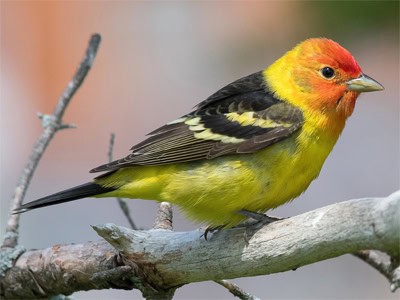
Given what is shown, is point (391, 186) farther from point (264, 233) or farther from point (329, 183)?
point (264, 233)

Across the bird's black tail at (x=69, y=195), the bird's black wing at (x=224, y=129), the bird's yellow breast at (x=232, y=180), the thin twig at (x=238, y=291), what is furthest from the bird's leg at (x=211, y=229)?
the bird's black tail at (x=69, y=195)

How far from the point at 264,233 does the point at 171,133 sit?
2.92 ft

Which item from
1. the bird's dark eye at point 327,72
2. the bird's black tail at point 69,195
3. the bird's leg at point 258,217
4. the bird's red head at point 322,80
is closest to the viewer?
the bird's leg at point 258,217

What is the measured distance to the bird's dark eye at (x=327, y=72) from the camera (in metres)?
4.05

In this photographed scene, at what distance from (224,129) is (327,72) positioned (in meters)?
0.56

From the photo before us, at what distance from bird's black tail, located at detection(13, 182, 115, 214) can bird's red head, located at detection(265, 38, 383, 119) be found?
919mm

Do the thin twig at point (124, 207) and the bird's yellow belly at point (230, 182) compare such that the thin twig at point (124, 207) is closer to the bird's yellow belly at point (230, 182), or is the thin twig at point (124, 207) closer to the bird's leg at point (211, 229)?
the bird's yellow belly at point (230, 182)

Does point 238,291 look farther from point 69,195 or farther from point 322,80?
point 322,80

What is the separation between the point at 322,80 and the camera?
4.04 meters

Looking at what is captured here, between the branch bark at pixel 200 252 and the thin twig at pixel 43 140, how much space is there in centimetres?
19

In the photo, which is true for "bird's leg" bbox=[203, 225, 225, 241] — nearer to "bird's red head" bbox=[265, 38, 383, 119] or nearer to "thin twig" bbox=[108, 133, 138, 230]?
"thin twig" bbox=[108, 133, 138, 230]

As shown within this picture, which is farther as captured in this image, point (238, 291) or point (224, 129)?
point (224, 129)

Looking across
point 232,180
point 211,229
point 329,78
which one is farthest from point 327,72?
point 211,229

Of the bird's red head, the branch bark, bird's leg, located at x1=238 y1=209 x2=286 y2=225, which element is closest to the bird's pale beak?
the bird's red head
